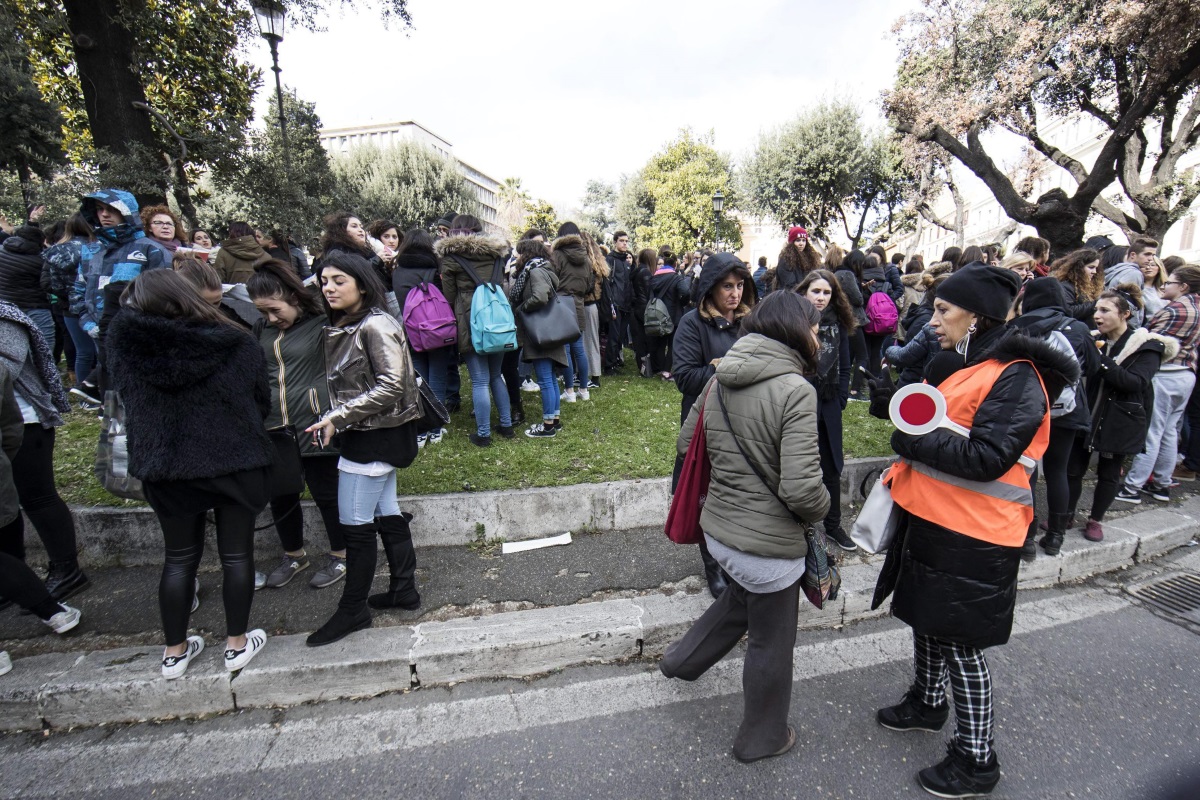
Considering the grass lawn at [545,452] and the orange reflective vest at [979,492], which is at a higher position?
the orange reflective vest at [979,492]

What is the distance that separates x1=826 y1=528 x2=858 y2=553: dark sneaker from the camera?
4.04m

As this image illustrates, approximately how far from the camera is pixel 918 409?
2.12 meters

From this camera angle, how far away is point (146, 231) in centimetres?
498

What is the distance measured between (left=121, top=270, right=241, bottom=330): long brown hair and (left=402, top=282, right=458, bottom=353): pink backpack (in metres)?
2.45

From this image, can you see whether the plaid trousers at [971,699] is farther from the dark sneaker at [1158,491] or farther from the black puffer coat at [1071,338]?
the dark sneaker at [1158,491]

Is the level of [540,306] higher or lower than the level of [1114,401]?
higher

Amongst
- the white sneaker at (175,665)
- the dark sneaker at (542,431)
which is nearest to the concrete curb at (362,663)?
the white sneaker at (175,665)

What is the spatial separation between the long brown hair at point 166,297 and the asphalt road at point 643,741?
194 centimetres

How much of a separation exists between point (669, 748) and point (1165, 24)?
52.6 feet

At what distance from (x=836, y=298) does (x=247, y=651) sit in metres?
4.03

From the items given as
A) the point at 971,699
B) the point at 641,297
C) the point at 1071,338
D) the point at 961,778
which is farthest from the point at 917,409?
the point at 641,297

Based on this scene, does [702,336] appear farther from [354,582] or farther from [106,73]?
[106,73]

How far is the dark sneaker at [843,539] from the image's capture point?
4.04 metres

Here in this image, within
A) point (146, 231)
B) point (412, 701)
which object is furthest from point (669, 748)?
point (146, 231)
